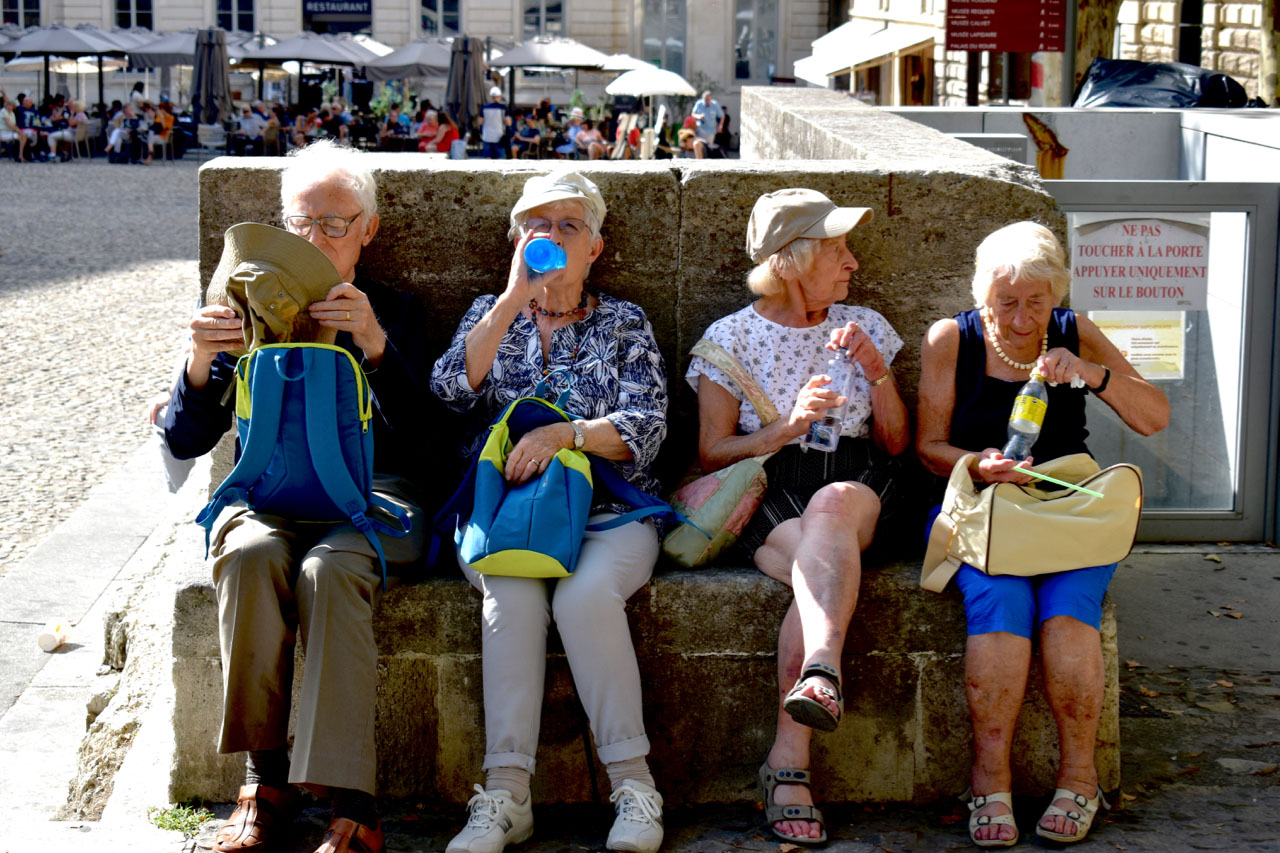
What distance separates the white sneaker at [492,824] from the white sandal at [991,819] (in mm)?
967

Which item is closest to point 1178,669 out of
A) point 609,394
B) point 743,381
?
point 743,381

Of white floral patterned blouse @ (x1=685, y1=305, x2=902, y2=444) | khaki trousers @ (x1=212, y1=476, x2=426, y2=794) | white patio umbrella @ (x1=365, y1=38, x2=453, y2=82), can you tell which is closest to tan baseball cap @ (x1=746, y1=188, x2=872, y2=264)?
white floral patterned blouse @ (x1=685, y1=305, x2=902, y2=444)

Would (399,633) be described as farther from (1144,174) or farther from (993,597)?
(1144,174)

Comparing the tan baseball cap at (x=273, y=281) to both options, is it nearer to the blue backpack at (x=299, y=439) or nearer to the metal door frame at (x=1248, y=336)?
the blue backpack at (x=299, y=439)

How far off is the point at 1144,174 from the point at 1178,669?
4332mm

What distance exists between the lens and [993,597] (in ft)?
10.8

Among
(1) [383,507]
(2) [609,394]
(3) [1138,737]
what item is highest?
(2) [609,394]

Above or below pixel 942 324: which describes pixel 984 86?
above

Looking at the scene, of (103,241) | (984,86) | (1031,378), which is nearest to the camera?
(1031,378)

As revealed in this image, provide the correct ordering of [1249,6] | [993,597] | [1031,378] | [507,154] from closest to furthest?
[993,597], [1031,378], [1249,6], [507,154]

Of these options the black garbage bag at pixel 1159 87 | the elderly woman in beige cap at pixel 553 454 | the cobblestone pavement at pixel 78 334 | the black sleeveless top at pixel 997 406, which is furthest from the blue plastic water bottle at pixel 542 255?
the black garbage bag at pixel 1159 87

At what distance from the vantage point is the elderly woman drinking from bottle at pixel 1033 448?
3.23m

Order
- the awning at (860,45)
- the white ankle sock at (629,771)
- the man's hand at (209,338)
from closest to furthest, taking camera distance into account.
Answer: the white ankle sock at (629,771) → the man's hand at (209,338) → the awning at (860,45)

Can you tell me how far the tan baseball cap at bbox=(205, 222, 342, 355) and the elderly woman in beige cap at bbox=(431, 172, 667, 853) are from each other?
1.29 feet
